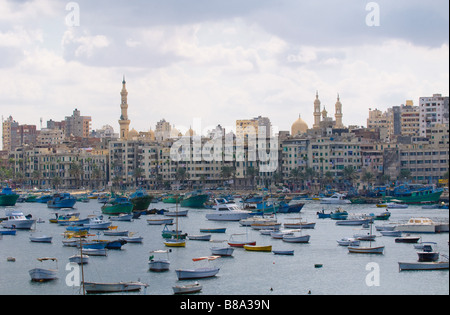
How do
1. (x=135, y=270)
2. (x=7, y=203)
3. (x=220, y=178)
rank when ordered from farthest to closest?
(x=220, y=178) < (x=7, y=203) < (x=135, y=270)

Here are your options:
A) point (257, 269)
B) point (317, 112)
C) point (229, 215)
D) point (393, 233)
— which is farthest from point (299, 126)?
point (257, 269)

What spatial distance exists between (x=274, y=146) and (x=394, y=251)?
89.9 metres

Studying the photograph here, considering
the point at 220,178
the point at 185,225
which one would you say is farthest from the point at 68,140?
the point at 185,225

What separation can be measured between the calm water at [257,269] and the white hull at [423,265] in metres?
0.38

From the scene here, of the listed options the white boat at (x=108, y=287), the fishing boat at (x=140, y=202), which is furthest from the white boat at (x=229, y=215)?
the white boat at (x=108, y=287)

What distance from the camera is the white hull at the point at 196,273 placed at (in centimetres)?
3631

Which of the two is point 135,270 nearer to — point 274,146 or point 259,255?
point 259,255

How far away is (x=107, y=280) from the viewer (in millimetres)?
37469

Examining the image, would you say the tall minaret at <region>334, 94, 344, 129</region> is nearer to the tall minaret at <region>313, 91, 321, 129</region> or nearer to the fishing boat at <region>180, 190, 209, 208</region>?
the tall minaret at <region>313, 91, 321, 129</region>

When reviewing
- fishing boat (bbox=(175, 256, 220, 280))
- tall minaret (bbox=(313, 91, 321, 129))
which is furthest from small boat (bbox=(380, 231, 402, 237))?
tall minaret (bbox=(313, 91, 321, 129))

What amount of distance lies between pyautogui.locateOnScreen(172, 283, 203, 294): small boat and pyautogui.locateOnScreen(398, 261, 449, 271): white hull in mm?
11632

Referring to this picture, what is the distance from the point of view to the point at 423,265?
127 ft

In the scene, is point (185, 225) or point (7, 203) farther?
point (7, 203)

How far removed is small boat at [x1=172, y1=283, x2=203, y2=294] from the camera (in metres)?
32.5
